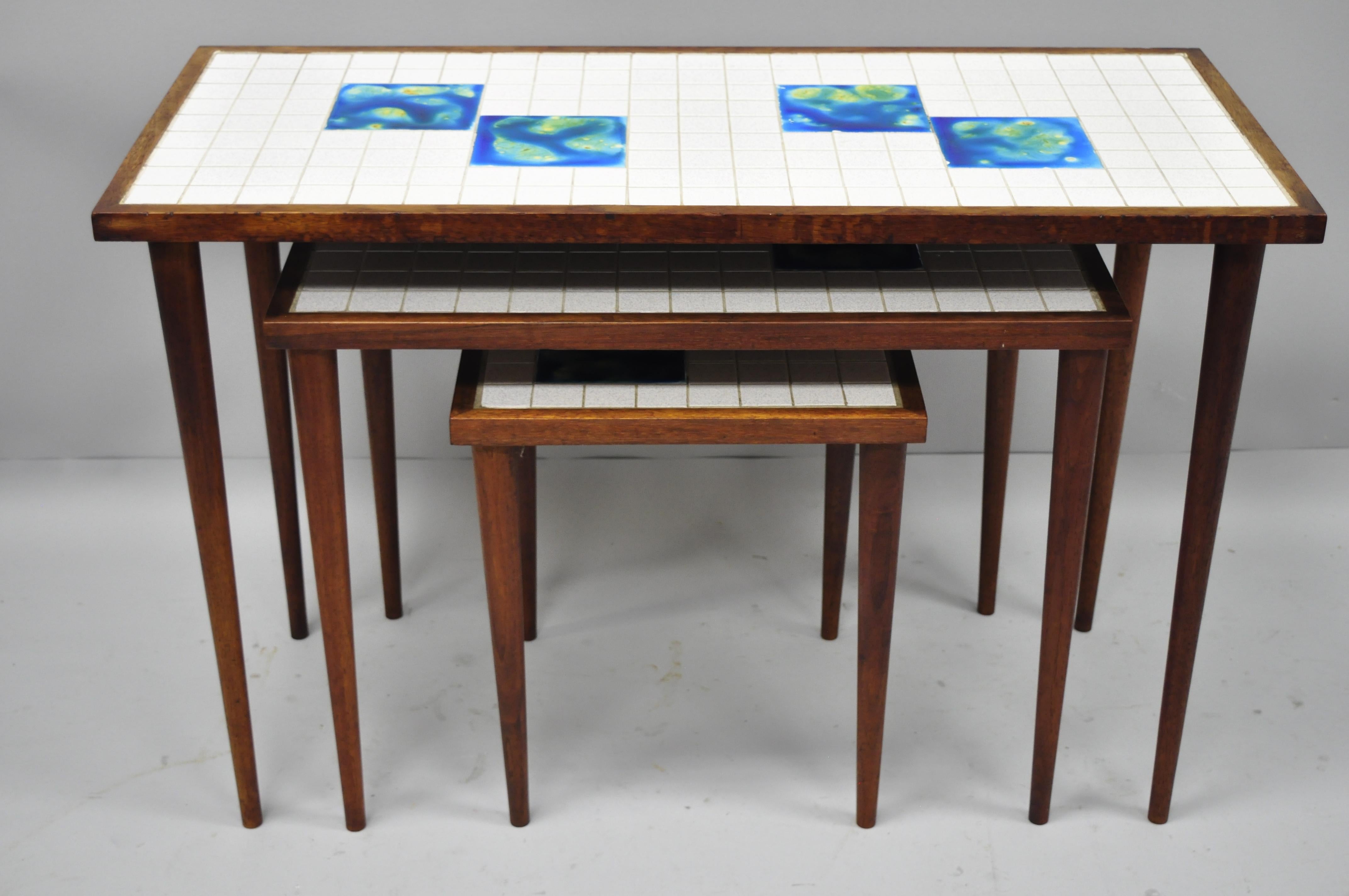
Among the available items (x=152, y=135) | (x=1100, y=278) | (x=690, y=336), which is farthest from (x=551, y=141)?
(x=1100, y=278)

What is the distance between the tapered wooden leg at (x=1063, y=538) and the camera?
1839 millimetres

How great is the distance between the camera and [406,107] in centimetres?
195

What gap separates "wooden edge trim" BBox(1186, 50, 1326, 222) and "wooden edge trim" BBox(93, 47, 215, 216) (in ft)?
4.17

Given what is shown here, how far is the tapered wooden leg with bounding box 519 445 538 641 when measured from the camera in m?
2.39

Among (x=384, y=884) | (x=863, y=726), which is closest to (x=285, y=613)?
(x=384, y=884)

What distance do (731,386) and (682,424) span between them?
3.6 inches

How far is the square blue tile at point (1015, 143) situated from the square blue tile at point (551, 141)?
401 millimetres

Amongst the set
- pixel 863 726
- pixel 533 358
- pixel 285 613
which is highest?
pixel 533 358

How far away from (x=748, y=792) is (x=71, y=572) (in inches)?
50.5

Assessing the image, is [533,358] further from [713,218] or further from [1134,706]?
[1134,706]

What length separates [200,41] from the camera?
2797 mm

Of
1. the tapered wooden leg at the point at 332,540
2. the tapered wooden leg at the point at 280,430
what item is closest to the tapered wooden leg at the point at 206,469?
the tapered wooden leg at the point at 332,540

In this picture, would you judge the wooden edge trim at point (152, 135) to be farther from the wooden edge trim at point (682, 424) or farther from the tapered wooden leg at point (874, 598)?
the tapered wooden leg at point (874, 598)

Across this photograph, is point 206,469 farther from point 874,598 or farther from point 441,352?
point 441,352
